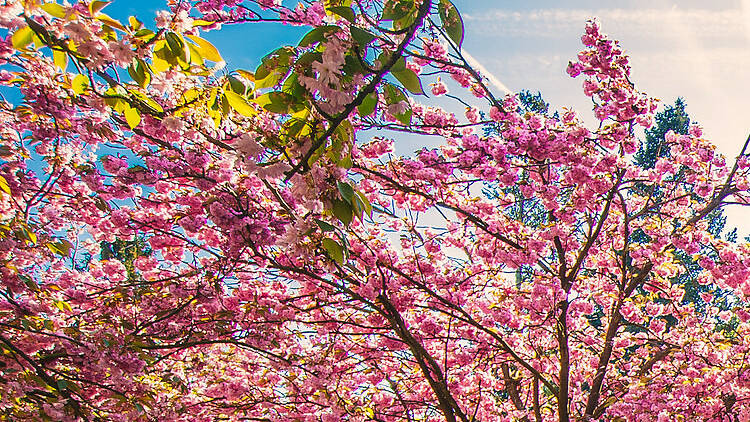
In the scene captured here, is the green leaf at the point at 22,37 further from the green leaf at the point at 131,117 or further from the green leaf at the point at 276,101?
the green leaf at the point at 276,101

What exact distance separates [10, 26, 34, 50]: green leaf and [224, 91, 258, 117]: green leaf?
757 millimetres

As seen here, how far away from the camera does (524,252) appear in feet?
17.8

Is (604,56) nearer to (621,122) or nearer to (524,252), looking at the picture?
(621,122)

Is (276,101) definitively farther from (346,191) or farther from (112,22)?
(112,22)

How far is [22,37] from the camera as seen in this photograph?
1646mm

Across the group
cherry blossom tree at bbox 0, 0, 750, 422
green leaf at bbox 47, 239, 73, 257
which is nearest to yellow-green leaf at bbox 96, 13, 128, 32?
cherry blossom tree at bbox 0, 0, 750, 422

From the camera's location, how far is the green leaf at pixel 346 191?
128 cm

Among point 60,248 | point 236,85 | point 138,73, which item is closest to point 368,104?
point 236,85

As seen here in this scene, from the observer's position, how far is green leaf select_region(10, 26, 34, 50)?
1.64 meters

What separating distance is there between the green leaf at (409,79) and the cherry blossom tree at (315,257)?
0.58 feet

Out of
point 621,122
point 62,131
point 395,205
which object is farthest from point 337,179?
point 621,122

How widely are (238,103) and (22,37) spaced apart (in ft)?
2.65

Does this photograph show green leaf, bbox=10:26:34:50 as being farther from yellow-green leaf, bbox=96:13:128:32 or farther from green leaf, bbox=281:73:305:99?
green leaf, bbox=281:73:305:99

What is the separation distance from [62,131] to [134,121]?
2.45 m
